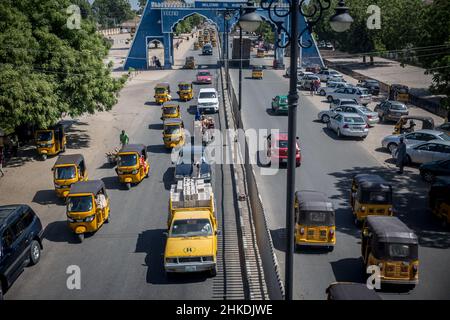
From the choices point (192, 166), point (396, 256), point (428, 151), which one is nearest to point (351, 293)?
point (396, 256)

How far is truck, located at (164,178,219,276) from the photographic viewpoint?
1492 centimetres

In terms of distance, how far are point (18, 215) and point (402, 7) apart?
6749cm

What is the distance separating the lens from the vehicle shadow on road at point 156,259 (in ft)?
50.2

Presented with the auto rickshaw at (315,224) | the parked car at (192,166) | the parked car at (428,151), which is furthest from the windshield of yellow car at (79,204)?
the parked car at (428,151)

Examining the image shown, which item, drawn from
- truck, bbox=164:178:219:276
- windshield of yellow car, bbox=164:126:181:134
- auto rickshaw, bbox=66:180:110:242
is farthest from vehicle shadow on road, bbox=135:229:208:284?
windshield of yellow car, bbox=164:126:181:134

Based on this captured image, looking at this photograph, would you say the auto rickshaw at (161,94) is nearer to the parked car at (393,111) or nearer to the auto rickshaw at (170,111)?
the auto rickshaw at (170,111)

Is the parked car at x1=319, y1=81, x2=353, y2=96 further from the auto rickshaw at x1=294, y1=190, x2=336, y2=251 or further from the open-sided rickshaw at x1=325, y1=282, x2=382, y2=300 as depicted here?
the open-sided rickshaw at x1=325, y1=282, x2=382, y2=300

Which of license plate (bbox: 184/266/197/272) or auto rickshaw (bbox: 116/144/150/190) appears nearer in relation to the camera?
license plate (bbox: 184/266/197/272)

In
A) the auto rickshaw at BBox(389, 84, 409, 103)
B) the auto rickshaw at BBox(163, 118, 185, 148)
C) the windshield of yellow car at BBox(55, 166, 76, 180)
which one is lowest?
the windshield of yellow car at BBox(55, 166, 76, 180)

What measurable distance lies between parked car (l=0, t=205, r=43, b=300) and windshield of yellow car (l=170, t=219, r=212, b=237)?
16.5ft

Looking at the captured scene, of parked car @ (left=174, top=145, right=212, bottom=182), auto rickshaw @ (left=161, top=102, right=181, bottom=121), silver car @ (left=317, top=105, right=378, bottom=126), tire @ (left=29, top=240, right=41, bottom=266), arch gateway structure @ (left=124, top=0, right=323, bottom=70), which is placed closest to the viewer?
tire @ (left=29, top=240, right=41, bottom=266)

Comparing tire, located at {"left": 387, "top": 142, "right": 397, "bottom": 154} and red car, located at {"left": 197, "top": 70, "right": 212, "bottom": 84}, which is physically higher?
red car, located at {"left": 197, "top": 70, "right": 212, "bottom": 84}

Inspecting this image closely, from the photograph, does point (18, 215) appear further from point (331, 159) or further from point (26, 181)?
point (331, 159)

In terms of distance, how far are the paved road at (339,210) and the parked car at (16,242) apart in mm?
8615
